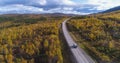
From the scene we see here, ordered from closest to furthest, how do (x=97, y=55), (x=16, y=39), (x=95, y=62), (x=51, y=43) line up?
(x=95, y=62)
(x=97, y=55)
(x=51, y=43)
(x=16, y=39)


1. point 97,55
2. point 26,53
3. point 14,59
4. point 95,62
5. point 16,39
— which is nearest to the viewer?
point 95,62

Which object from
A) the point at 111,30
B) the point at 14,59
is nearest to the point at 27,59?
the point at 14,59

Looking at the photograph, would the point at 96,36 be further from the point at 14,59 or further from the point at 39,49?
the point at 14,59

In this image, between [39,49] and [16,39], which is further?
[16,39]

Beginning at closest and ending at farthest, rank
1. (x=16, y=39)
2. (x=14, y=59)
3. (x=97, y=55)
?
1. (x=97, y=55)
2. (x=14, y=59)
3. (x=16, y=39)

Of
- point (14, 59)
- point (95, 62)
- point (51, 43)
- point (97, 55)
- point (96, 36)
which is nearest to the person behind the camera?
point (95, 62)

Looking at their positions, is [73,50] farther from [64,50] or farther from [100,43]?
[100,43]

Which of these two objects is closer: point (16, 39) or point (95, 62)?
point (95, 62)

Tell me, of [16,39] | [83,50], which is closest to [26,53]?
[83,50]
